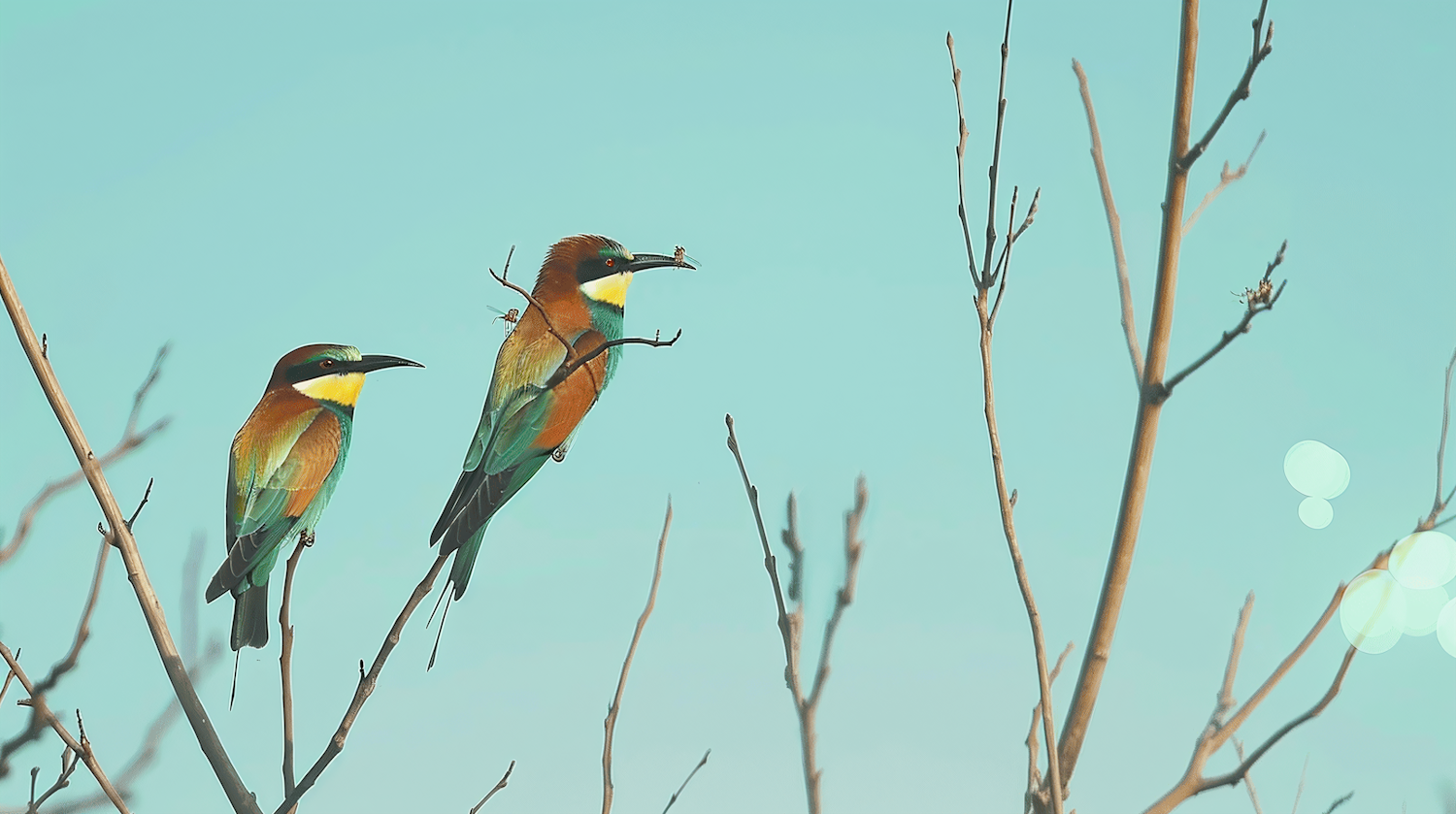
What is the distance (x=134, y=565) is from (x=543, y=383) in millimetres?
665

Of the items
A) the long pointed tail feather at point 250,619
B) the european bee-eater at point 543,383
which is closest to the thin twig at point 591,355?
the european bee-eater at point 543,383

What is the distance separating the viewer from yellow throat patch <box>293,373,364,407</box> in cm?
204

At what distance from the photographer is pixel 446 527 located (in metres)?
1.72

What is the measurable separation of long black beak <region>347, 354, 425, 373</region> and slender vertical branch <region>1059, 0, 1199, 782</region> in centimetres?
116

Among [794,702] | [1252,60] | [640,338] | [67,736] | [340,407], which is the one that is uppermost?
[1252,60]

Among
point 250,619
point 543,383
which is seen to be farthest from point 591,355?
point 250,619

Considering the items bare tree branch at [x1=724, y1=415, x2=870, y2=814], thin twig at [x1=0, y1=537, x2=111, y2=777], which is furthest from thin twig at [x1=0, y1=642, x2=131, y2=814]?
bare tree branch at [x1=724, y1=415, x2=870, y2=814]

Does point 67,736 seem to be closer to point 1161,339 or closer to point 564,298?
point 564,298

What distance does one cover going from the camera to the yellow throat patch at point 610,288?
2188mm

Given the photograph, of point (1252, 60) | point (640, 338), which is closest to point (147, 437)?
point (640, 338)

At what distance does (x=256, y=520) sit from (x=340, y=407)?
9.3 inches

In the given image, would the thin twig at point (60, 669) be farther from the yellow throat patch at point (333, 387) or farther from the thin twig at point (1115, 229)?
the thin twig at point (1115, 229)

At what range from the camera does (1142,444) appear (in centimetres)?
149

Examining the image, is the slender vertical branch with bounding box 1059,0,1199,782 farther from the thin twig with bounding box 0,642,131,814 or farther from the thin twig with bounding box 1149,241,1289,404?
the thin twig with bounding box 0,642,131,814
